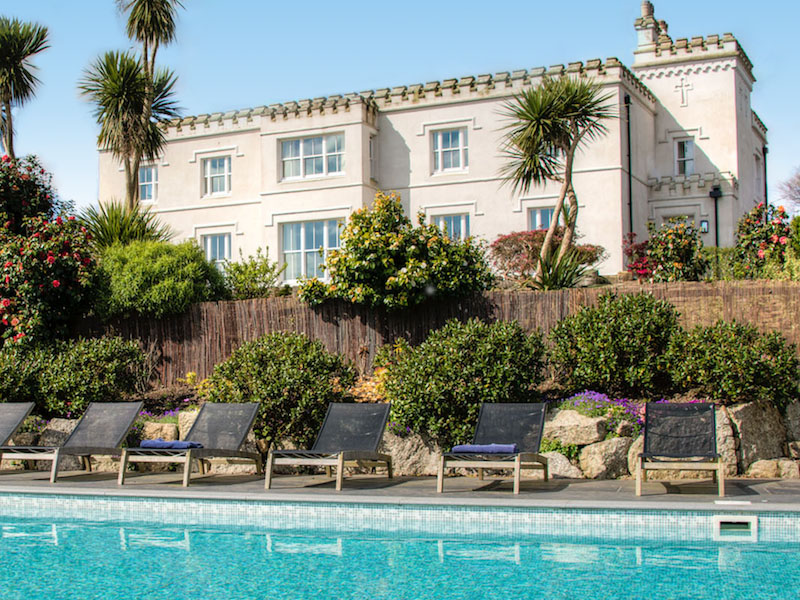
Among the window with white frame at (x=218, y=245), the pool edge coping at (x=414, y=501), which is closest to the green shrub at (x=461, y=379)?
the pool edge coping at (x=414, y=501)

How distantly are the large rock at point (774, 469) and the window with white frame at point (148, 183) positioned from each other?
24023 millimetres

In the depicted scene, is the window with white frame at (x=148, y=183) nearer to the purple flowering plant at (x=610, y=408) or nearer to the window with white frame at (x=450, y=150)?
the window with white frame at (x=450, y=150)

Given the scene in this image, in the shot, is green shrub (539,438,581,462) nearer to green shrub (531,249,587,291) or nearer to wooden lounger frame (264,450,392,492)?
wooden lounger frame (264,450,392,492)

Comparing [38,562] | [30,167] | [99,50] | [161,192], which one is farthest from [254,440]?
[161,192]

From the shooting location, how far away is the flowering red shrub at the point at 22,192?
15.9 m

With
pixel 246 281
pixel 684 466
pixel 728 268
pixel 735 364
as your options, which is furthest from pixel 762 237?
pixel 246 281

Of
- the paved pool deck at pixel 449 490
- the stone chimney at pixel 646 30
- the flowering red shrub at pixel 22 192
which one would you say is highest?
the stone chimney at pixel 646 30

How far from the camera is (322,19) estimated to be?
12.2 metres

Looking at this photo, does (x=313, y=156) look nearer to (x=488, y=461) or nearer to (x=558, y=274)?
(x=558, y=274)

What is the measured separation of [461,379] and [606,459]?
6.51 feet

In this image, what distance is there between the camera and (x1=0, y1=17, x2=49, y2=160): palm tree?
2203cm

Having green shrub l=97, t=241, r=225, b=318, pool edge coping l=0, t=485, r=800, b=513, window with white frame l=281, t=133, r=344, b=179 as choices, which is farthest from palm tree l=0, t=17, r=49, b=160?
pool edge coping l=0, t=485, r=800, b=513

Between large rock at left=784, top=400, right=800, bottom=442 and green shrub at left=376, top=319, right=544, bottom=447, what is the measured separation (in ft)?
10.3

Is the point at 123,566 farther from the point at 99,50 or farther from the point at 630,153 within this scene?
the point at 630,153
